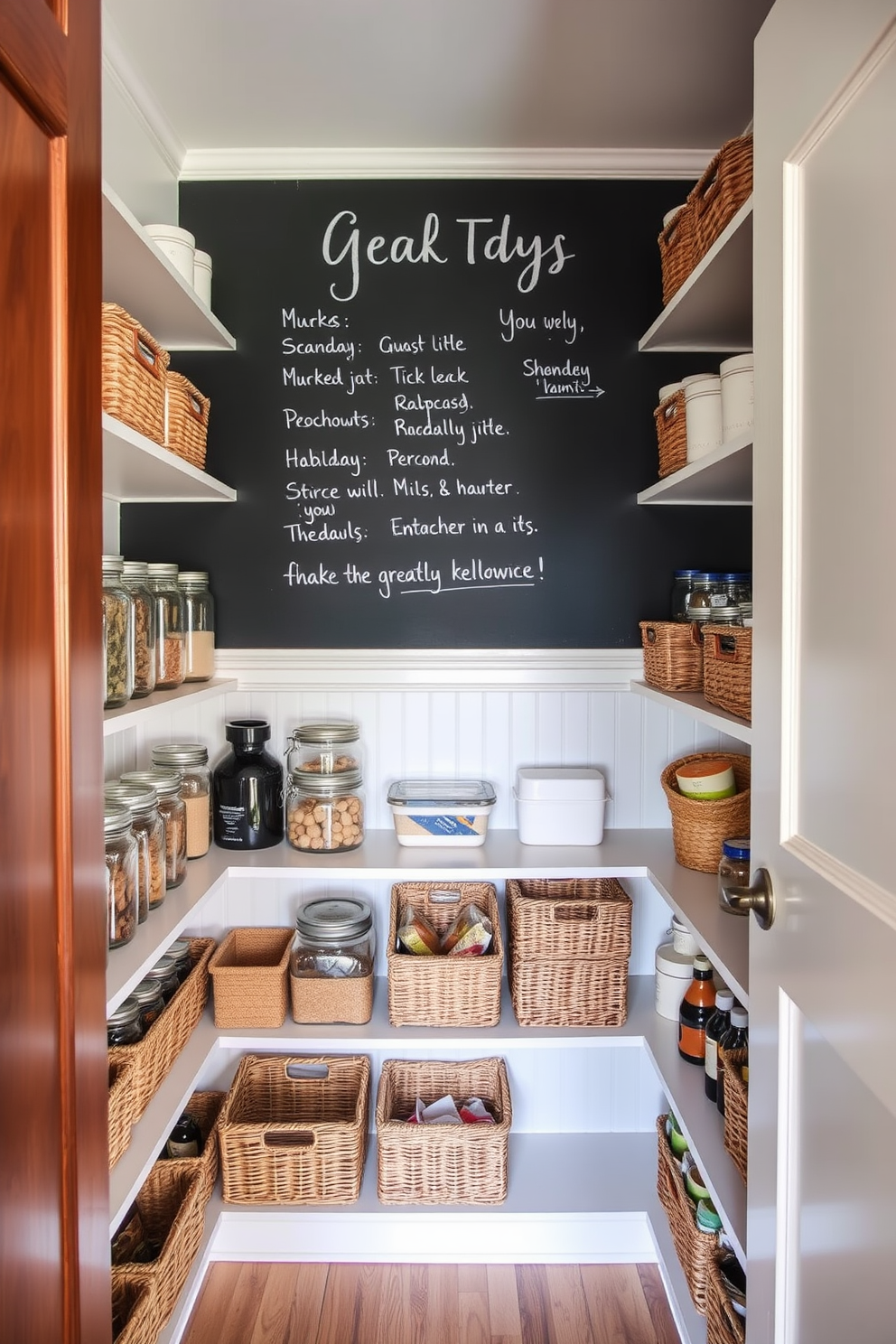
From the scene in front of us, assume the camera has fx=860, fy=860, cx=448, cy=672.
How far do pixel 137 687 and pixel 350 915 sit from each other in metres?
0.76

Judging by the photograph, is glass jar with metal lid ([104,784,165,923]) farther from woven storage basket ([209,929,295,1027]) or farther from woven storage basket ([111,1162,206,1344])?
woven storage basket ([111,1162,206,1344])

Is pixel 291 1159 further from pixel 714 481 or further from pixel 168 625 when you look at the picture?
pixel 714 481

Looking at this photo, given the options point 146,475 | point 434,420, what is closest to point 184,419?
point 146,475

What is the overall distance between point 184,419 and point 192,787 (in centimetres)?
81

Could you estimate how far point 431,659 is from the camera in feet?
7.11

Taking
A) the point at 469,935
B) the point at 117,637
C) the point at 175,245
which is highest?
the point at 175,245

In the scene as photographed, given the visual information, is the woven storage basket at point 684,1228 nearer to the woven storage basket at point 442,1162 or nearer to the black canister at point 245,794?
the woven storage basket at point 442,1162

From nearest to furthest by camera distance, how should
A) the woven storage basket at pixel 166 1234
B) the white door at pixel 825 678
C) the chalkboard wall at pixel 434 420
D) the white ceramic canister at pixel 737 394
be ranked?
the white door at pixel 825 678 < the white ceramic canister at pixel 737 394 < the woven storage basket at pixel 166 1234 < the chalkboard wall at pixel 434 420

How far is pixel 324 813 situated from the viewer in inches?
78.7

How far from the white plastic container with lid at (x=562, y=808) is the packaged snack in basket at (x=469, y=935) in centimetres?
23

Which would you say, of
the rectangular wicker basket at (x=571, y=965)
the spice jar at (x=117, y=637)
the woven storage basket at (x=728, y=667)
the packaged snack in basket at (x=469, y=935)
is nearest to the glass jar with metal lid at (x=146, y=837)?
the spice jar at (x=117, y=637)

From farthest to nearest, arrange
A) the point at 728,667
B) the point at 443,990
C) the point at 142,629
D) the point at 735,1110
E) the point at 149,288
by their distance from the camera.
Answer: the point at 443,990
the point at 149,288
the point at 142,629
the point at 728,667
the point at 735,1110

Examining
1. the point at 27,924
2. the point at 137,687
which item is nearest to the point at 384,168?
the point at 137,687

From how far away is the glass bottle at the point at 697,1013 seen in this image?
1771mm
